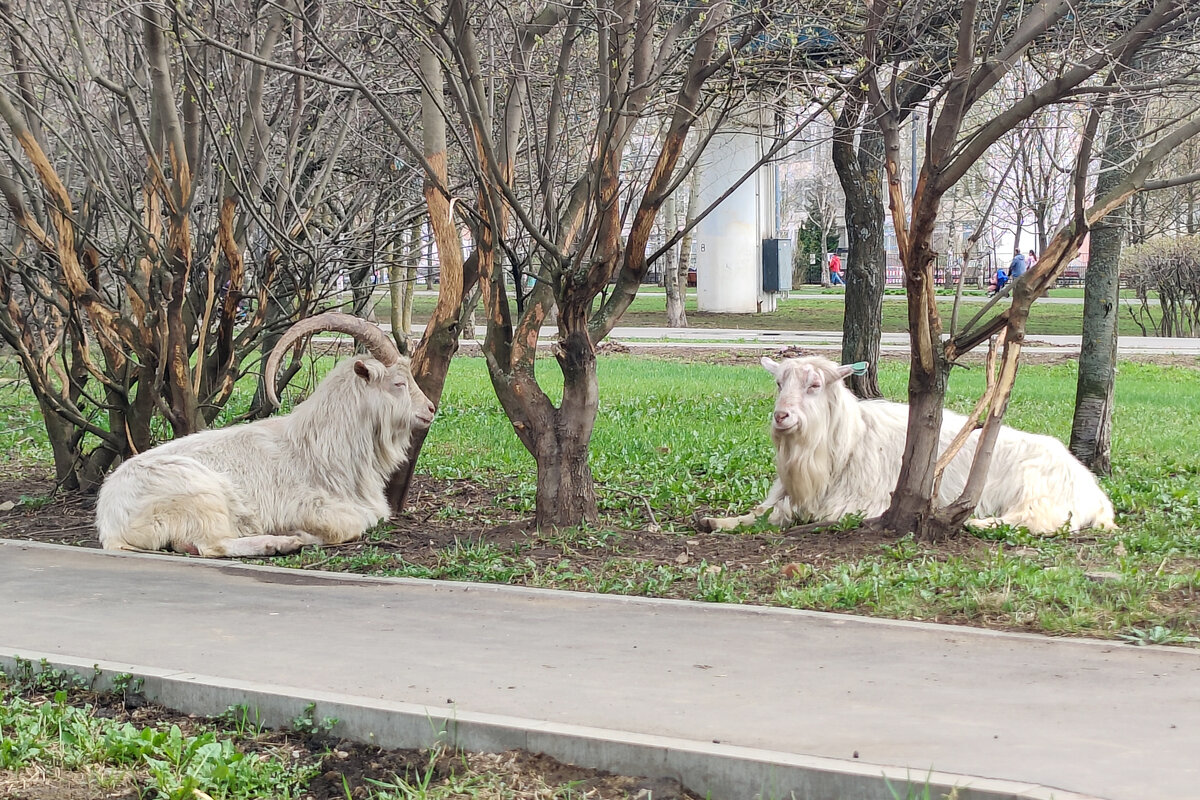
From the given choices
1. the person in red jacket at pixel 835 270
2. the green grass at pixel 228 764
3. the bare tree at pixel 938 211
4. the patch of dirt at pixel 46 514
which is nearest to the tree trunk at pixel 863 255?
the bare tree at pixel 938 211

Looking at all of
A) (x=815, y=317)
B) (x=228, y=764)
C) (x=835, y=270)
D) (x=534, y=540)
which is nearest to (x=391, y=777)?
(x=228, y=764)

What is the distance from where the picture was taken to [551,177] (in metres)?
8.96

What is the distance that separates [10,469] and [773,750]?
11146 millimetres

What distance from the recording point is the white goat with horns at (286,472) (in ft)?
29.5

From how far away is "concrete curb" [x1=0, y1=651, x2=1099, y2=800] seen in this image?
13.9 feet

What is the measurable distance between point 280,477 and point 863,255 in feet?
25.2

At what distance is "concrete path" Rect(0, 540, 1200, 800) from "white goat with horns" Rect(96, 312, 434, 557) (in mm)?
1024

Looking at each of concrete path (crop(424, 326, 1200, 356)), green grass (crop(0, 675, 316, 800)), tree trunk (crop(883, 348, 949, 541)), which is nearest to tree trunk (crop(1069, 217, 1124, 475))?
tree trunk (crop(883, 348, 949, 541))

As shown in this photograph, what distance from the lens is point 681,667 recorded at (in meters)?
5.81

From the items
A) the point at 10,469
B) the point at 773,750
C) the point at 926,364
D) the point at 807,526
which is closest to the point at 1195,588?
the point at 926,364

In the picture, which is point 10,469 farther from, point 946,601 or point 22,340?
point 946,601

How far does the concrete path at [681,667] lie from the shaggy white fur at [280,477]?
1.01m

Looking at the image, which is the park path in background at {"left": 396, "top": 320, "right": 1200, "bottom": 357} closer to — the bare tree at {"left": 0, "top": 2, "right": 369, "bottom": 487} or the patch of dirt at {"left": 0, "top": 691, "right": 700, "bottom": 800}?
the bare tree at {"left": 0, "top": 2, "right": 369, "bottom": 487}

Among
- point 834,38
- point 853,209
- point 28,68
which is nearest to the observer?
point 834,38
